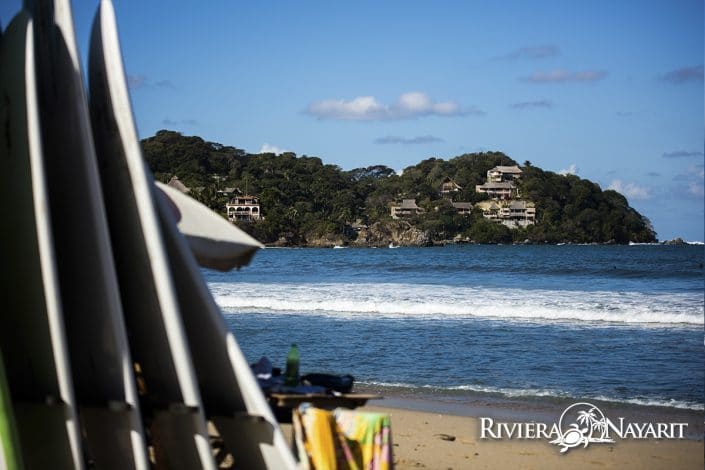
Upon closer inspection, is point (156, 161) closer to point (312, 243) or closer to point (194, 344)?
point (312, 243)

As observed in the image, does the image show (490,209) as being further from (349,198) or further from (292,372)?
(292,372)

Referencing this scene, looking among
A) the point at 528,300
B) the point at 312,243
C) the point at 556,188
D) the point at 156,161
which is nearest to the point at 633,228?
the point at 556,188

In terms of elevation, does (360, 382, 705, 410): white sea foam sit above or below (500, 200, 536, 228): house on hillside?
below

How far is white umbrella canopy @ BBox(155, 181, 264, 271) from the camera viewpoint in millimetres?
6891

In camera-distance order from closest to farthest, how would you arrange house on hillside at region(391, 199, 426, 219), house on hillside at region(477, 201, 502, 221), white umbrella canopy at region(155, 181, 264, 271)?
1. white umbrella canopy at region(155, 181, 264, 271)
2. house on hillside at region(477, 201, 502, 221)
3. house on hillside at region(391, 199, 426, 219)

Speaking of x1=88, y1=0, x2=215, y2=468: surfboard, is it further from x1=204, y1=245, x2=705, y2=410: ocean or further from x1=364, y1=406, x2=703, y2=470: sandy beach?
x1=204, y1=245, x2=705, y2=410: ocean

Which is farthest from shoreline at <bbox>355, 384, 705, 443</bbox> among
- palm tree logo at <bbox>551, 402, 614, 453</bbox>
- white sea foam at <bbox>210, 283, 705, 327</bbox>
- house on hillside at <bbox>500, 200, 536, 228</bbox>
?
house on hillside at <bbox>500, 200, 536, 228</bbox>

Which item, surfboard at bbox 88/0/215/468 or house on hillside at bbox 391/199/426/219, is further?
house on hillside at bbox 391/199/426/219

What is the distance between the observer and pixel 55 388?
18.5ft

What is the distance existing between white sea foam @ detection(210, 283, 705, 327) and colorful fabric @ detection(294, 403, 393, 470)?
16.0 metres

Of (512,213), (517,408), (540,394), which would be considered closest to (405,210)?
(512,213)

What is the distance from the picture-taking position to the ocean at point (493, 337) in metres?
12.8

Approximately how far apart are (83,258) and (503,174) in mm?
130913

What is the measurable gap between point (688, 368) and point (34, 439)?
421 inches
